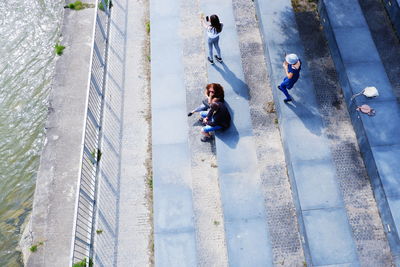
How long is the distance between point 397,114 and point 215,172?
425cm

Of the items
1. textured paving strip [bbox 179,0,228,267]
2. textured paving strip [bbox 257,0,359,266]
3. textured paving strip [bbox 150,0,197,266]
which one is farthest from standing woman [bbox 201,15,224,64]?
textured paving strip [bbox 257,0,359,266]

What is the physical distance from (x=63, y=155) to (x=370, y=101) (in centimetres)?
751

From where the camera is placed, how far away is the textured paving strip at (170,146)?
8195mm

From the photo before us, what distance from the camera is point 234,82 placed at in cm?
993

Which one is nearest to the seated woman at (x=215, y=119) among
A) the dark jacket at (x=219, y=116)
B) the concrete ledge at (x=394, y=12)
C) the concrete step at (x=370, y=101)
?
the dark jacket at (x=219, y=116)

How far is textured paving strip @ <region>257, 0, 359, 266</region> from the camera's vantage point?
304 inches

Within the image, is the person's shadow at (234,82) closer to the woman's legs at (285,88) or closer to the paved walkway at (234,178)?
the paved walkway at (234,178)

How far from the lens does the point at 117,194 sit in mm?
8938

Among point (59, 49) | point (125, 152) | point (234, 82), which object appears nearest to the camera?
point (125, 152)

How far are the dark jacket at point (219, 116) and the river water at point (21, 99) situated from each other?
16.1 feet

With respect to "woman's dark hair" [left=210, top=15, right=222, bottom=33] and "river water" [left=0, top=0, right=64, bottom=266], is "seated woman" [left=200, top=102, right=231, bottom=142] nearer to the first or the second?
"woman's dark hair" [left=210, top=15, right=222, bottom=33]

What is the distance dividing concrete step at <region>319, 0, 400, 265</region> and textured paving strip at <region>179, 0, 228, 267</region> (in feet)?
10.8

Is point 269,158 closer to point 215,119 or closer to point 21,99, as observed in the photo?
point 215,119

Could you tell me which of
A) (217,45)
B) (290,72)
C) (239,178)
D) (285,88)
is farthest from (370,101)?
(217,45)
